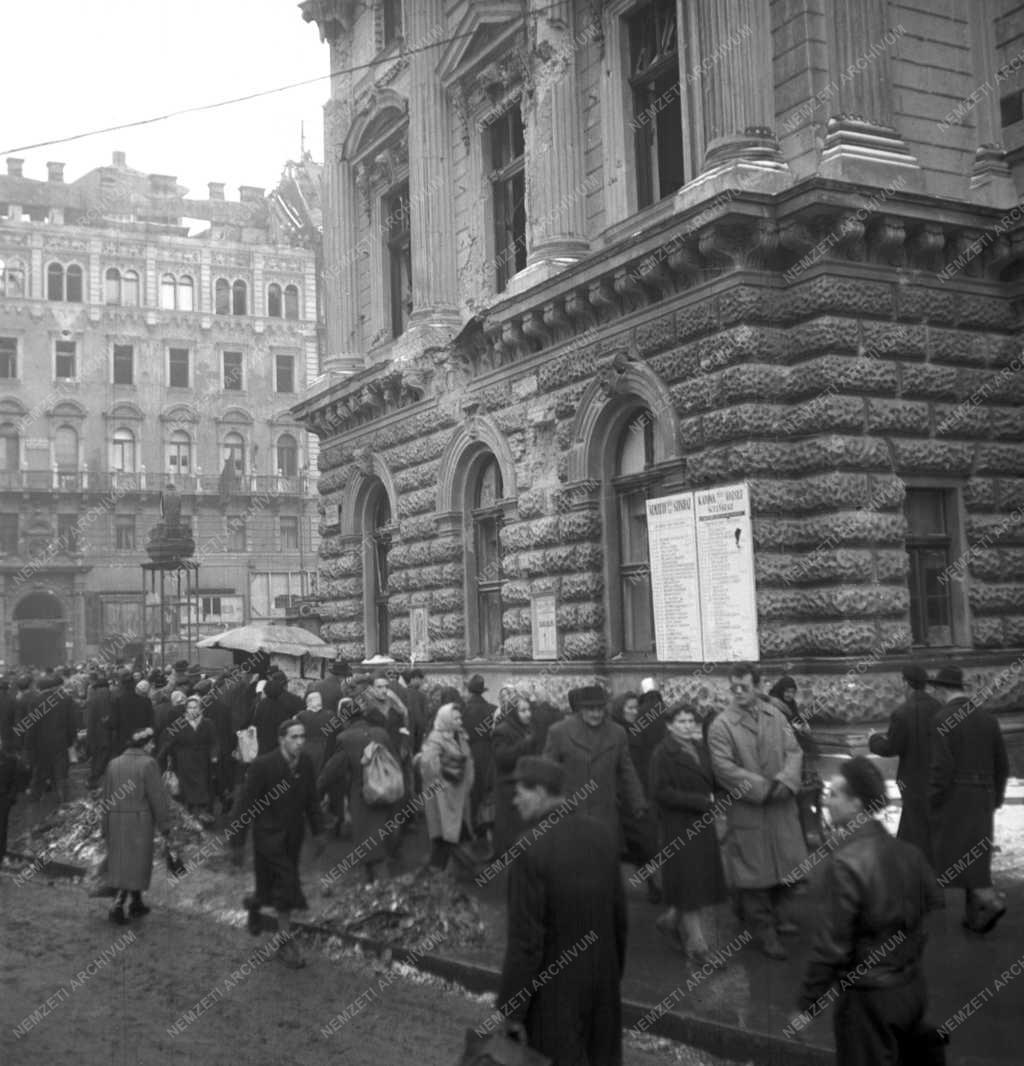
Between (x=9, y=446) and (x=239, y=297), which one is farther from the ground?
(x=239, y=297)

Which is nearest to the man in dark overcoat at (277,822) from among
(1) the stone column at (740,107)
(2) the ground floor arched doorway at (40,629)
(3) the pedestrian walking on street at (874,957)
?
(3) the pedestrian walking on street at (874,957)

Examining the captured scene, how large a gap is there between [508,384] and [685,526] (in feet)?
15.3

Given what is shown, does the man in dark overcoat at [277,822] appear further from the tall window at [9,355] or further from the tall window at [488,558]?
the tall window at [9,355]

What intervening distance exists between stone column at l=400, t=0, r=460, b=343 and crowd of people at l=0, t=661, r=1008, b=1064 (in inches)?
289

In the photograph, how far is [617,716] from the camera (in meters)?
12.3

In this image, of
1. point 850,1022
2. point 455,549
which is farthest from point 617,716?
point 455,549

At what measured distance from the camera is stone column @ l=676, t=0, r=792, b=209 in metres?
14.6

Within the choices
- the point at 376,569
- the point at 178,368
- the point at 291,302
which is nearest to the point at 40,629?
the point at 178,368

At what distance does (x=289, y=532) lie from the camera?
68.4 m

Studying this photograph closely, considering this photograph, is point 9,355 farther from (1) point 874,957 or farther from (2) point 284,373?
(1) point 874,957

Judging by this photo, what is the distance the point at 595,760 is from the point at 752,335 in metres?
6.24

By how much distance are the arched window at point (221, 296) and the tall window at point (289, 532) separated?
11.3 meters

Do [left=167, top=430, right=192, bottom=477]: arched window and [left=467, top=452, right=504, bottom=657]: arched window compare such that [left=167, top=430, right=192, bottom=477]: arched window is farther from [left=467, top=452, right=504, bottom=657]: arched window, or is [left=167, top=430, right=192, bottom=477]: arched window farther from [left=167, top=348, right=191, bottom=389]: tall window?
[left=467, top=452, right=504, bottom=657]: arched window

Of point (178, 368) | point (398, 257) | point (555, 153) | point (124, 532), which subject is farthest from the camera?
point (178, 368)
